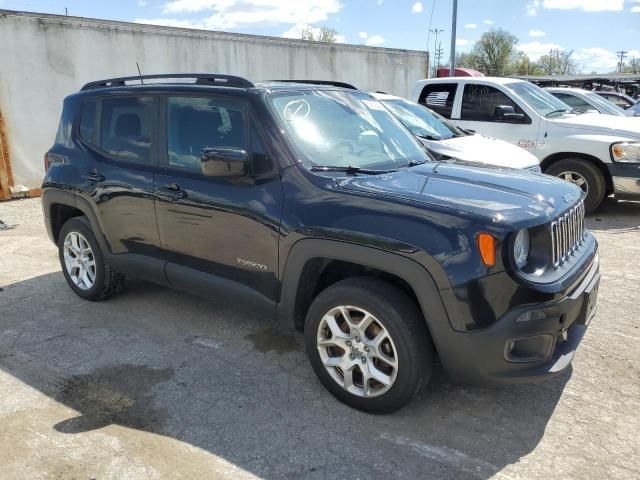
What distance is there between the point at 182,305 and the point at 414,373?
2.55 m

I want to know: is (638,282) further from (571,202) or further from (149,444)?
(149,444)

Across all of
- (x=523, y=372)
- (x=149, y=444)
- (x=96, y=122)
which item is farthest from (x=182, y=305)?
(x=523, y=372)

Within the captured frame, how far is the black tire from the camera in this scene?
7.79 meters

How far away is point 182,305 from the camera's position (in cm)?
483

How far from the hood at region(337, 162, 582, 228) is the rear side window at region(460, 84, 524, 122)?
5409 millimetres

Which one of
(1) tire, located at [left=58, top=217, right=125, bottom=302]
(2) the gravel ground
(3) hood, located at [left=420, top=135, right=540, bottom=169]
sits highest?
(3) hood, located at [left=420, top=135, right=540, bottom=169]

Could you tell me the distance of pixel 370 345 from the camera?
3.05m

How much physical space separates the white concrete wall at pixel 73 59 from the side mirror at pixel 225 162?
321 inches

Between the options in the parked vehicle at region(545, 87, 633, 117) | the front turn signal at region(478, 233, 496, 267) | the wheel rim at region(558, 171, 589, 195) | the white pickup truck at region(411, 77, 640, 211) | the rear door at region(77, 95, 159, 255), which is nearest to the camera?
the front turn signal at region(478, 233, 496, 267)

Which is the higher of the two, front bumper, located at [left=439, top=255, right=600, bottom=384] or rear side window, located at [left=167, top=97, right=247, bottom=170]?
rear side window, located at [left=167, top=97, right=247, bottom=170]

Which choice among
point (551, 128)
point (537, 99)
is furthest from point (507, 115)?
point (537, 99)

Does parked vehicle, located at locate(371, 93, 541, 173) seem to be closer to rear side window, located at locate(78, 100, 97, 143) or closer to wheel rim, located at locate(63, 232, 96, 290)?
rear side window, located at locate(78, 100, 97, 143)

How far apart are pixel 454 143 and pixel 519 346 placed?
4700 millimetres

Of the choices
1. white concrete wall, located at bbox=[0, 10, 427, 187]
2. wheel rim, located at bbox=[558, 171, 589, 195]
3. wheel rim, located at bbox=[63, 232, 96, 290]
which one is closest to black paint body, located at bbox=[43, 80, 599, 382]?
wheel rim, located at bbox=[63, 232, 96, 290]
